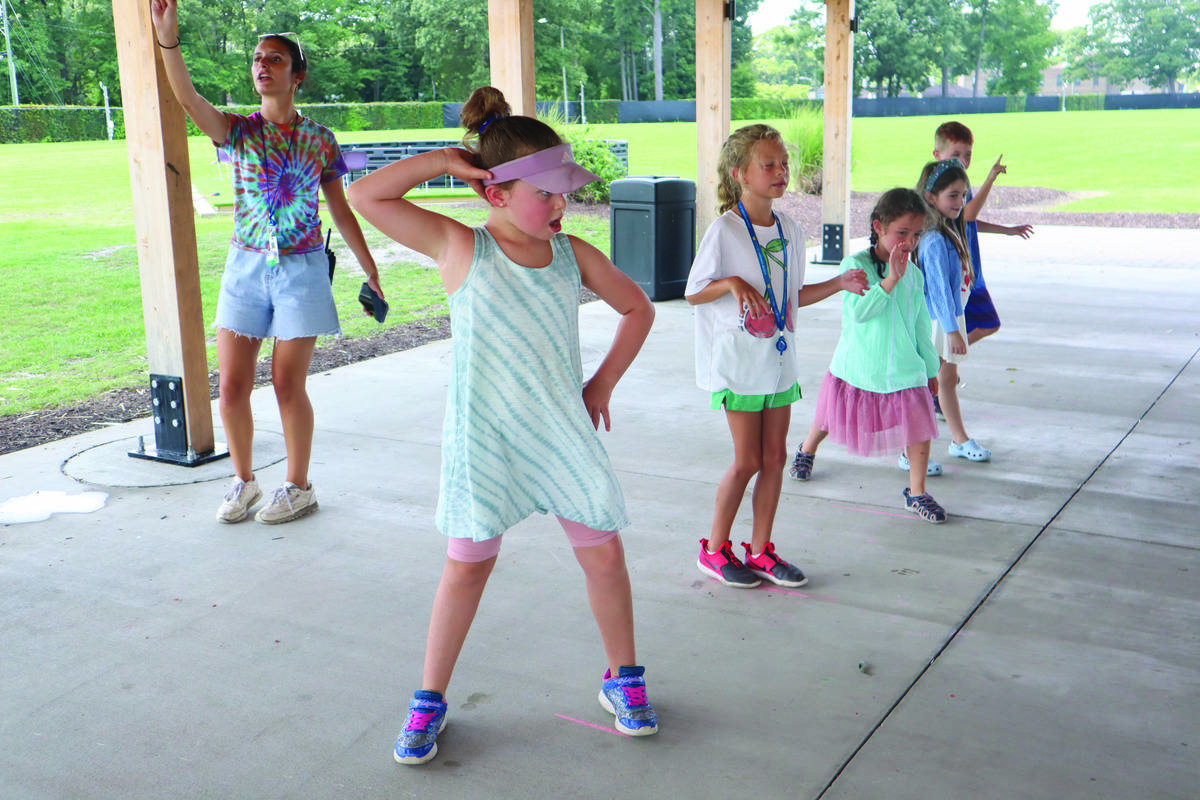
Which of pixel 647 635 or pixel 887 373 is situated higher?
pixel 887 373

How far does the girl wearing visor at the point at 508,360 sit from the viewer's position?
2.63 metres

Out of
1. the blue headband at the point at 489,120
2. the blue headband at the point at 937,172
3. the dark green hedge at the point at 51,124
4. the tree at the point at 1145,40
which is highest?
the tree at the point at 1145,40

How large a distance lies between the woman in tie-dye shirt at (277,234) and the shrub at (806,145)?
17.2 m

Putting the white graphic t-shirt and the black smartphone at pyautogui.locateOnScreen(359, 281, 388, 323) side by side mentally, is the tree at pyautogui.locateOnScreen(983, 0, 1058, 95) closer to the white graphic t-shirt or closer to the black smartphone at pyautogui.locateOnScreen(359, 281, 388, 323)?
the white graphic t-shirt

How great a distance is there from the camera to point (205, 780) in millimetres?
2695

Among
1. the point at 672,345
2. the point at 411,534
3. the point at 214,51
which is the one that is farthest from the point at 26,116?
the point at 411,534

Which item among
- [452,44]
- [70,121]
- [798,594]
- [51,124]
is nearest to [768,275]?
[798,594]

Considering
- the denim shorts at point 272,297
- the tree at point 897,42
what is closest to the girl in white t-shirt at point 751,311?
the denim shorts at point 272,297

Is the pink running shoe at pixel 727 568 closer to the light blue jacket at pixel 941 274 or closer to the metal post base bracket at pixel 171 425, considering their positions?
the light blue jacket at pixel 941 274

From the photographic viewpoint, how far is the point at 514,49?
686 centimetres

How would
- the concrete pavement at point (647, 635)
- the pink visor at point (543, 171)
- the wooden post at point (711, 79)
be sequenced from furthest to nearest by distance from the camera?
the wooden post at point (711, 79)
the concrete pavement at point (647, 635)
the pink visor at point (543, 171)

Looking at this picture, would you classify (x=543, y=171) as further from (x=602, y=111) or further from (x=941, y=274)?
(x=602, y=111)

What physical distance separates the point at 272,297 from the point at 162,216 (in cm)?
106

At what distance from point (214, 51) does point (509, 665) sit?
6153 cm
